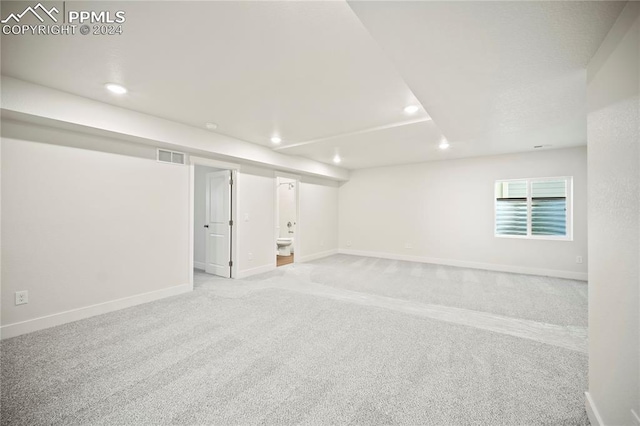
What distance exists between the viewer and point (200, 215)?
5977 mm

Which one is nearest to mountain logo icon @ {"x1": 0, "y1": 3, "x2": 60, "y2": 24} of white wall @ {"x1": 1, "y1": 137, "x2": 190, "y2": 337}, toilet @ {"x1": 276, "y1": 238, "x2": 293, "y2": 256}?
white wall @ {"x1": 1, "y1": 137, "x2": 190, "y2": 337}

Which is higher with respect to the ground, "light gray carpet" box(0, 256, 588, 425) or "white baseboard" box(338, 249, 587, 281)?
"white baseboard" box(338, 249, 587, 281)

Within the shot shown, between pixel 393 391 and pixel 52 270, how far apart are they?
3.70 m

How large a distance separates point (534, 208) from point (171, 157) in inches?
268

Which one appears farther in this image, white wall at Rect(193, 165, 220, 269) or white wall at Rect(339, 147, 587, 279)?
white wall at Rect(193, 165, 220, 269)

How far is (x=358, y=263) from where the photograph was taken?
6375 mm

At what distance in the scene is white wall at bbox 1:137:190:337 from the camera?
2.69 m

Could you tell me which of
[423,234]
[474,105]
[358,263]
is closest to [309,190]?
[358,263]

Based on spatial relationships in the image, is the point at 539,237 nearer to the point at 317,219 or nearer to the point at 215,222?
the point at 317,219

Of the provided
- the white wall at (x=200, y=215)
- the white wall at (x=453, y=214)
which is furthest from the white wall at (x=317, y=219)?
the white wall at (x=200, y=215)

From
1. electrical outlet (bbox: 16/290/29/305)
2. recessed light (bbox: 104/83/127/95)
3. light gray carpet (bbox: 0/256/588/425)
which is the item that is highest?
recessed light (bbox: 104/83/127/95)

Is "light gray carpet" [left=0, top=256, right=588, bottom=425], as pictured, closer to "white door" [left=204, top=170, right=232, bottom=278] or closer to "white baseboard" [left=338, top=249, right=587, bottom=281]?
"white door" [left=204, top=170, right=232, bottom=278]

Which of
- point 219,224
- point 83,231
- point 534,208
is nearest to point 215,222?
point 219,224

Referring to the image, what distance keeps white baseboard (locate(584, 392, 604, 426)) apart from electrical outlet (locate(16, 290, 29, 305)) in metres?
4.84
